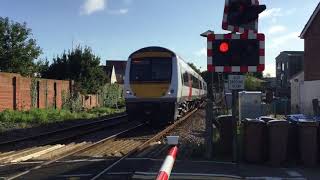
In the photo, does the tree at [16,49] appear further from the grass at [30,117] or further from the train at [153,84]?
the train at [153,84]

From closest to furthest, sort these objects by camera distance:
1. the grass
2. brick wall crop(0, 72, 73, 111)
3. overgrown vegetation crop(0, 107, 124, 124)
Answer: the grass < overgrown vegetation crop(0, 107, 124, 124) < brick wall crop(0, 72, 73, 111)

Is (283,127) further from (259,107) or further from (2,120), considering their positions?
(2,120)

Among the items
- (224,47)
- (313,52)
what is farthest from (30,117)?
(224,47)

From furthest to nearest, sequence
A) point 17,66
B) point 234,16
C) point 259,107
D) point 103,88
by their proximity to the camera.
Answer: point 103,88
point 17,66
point 259,107
point 234,16

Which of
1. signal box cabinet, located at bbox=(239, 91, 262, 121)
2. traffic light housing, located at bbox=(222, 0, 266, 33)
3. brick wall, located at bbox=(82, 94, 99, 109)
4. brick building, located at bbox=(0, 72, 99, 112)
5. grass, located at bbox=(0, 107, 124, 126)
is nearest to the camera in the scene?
traffic light housing, located at bbox=(222, 0, 266, 33)

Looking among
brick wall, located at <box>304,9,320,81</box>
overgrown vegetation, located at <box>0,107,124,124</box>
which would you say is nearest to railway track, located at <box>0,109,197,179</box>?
overgrown vegetation, located at <box>0,107,124,124</box>

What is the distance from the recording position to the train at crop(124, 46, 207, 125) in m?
24.2

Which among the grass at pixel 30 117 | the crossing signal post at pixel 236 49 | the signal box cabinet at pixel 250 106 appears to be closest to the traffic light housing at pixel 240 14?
the crossing signal post at pixel 236 49

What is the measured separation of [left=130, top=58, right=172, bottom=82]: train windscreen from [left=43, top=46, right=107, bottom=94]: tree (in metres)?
32.5

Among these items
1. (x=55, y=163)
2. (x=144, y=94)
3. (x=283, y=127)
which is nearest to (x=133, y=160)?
(x=55, y=163)

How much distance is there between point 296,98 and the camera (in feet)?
152

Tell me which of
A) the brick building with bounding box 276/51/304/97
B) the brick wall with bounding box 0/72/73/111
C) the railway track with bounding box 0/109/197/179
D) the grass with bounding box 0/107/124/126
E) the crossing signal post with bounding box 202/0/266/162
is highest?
the brick building with bounding box 276/51/304/97

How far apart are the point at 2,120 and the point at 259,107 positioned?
12639mm

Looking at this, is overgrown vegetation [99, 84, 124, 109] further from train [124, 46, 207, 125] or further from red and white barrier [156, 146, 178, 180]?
red and white barrier [156, 146, 178, 180]
